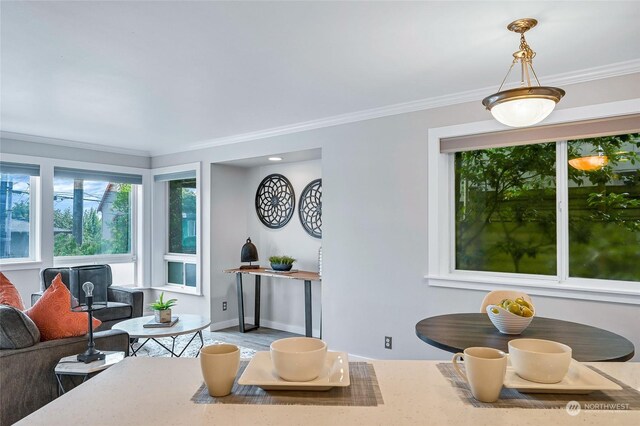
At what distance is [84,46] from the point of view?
8.09 ft

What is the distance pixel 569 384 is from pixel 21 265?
5478 millimetres

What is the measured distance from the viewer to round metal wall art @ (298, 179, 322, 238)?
4887 mm

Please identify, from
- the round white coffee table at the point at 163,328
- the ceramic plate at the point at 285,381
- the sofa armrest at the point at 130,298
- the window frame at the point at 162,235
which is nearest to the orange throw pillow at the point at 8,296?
the round white coffee table at the point at 163,328

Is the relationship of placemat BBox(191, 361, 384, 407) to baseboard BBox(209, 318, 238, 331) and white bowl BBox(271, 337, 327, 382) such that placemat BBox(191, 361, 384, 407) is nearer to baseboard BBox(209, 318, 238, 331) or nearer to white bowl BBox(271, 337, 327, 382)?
white bowl BBox(271, 337, 327, 382)

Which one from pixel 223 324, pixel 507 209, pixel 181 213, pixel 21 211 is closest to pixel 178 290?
pixel 223 324

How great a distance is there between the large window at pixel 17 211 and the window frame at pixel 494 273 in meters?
4.52

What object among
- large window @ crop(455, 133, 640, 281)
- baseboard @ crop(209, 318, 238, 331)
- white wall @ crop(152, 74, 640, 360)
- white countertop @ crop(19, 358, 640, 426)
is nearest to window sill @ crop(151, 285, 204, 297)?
baseboard @ crop(209, 318, 238, 331)

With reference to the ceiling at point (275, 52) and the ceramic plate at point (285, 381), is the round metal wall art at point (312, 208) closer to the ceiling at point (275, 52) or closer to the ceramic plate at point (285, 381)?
the ceiling at point (275, 52)

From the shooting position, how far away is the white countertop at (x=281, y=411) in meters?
0.82

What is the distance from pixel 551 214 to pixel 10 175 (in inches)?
218

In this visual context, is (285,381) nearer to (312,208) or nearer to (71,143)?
(312,208)

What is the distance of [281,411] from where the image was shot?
0.85 meters

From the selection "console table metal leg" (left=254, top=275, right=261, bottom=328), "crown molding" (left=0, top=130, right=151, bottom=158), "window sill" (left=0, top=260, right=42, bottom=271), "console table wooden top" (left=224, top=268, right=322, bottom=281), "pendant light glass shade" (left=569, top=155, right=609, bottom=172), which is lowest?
"console table metal leg" (left=254, top=275, right=261, bottom=328)

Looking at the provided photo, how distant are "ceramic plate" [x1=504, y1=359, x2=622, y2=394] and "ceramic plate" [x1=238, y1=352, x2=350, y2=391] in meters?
0.38
